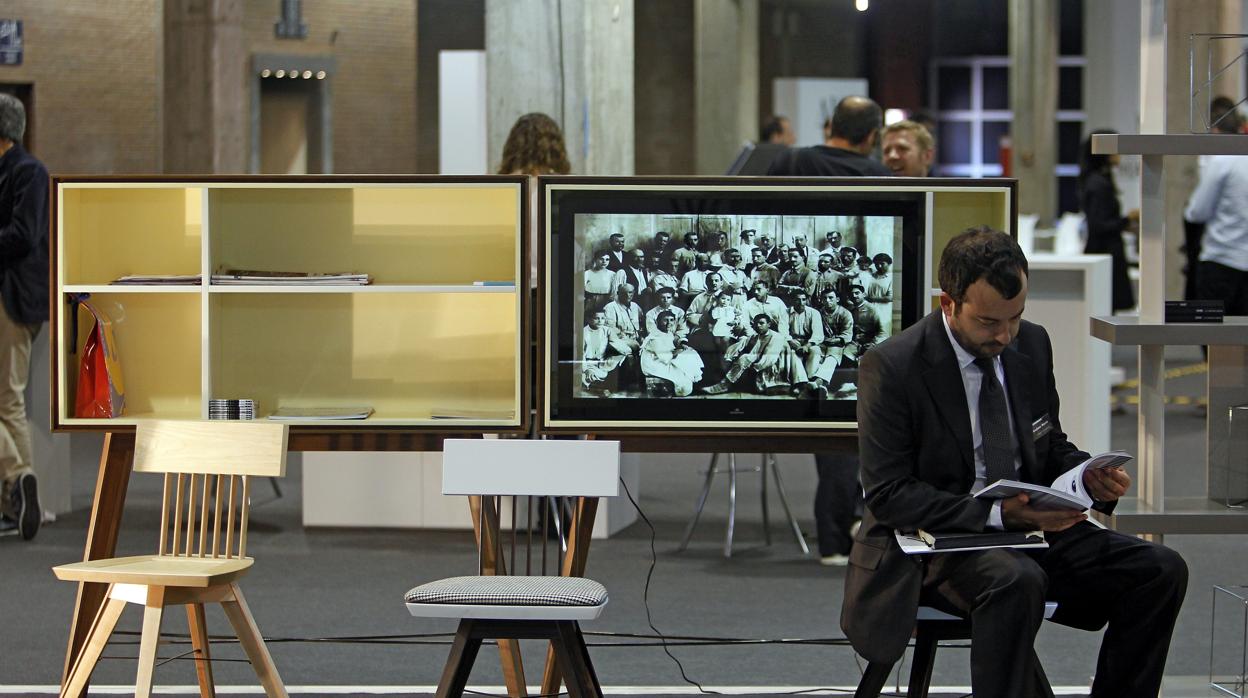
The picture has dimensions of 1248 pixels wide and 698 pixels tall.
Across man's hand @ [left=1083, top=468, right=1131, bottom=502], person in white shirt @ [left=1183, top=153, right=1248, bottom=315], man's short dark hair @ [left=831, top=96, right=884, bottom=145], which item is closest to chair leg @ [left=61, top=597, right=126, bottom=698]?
man's hand @ [left=1083, top=468, right=1131, bottom=502]

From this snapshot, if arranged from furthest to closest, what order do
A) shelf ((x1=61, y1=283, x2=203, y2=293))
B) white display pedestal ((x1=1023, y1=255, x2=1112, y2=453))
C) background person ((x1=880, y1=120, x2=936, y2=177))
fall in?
white display pedestal ((x1=1023, y1=255, x2=1112, y2=453)) < background person ((x1=880, y1=120, x2=936, y2=177)) < shelf ((x1=61, y1=283, x2=203, y2=293))

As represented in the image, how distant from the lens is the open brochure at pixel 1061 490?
3188 mm

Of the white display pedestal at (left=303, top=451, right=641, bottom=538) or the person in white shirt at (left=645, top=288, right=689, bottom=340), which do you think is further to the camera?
the white display pedestal at (left=303, top=451, right=641, bottom=538)

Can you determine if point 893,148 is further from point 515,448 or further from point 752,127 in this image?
point 752,127

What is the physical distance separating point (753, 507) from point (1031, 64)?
14.3 metres

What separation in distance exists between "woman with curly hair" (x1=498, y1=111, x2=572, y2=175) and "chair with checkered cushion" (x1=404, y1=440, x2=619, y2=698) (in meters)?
1.76

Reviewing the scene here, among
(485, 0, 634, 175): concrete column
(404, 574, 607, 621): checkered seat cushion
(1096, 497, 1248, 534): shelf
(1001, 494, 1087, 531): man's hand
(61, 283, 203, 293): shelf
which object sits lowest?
(404, 574, 607, 621): checkered seat cushion

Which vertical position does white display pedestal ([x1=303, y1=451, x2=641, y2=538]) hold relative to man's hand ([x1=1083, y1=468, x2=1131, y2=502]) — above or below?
below

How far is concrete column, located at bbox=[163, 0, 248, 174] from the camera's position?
12.4m

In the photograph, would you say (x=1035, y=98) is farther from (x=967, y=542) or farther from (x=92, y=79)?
(x=967, y=542)

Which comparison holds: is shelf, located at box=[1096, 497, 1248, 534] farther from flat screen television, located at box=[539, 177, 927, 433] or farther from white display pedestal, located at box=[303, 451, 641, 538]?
white display pedestal, located at box=[303, 451, 641, 538]

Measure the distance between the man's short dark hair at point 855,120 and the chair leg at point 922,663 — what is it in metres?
2.88

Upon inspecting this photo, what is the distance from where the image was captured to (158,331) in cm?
450

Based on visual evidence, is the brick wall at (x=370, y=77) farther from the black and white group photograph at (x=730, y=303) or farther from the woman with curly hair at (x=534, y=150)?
the black and white group photograph at (x=730, y=303)
